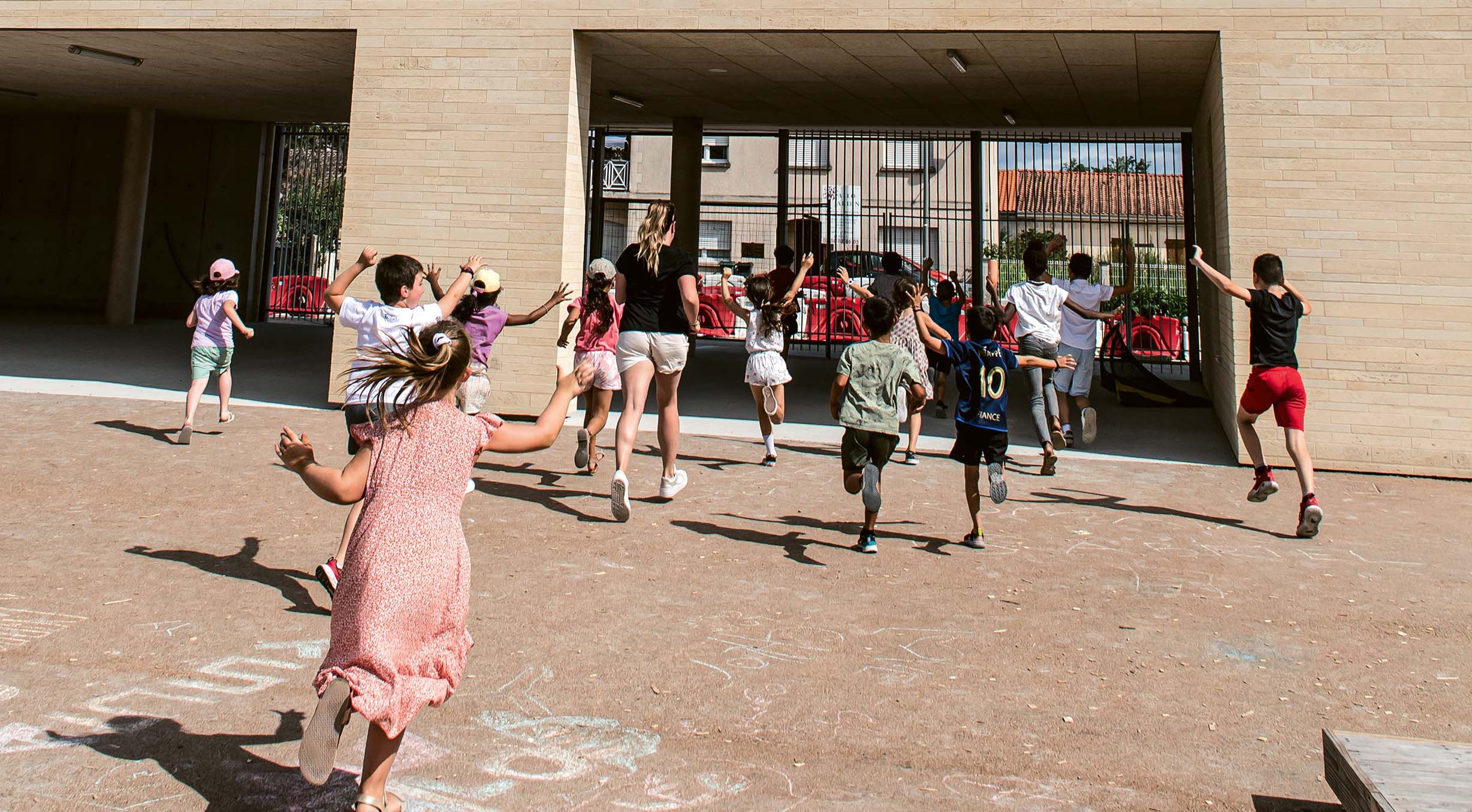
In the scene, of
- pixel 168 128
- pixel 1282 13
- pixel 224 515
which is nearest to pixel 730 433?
pixel 224 515

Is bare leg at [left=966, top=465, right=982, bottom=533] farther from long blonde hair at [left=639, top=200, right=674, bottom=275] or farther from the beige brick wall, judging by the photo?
the beige brick wall

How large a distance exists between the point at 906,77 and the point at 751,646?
28.5 feet

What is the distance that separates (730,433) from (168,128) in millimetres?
15093

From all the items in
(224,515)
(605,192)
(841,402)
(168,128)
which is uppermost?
(605,192)

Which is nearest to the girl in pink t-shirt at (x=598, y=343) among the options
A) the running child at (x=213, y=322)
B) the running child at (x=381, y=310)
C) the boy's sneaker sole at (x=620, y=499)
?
the boy's sneaker sole at (x=620, y=499)

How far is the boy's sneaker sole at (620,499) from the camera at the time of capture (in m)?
6.28

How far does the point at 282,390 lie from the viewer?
11.4 metres

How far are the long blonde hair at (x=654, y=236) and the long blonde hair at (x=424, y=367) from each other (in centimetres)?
359

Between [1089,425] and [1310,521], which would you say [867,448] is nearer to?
[1310,521]

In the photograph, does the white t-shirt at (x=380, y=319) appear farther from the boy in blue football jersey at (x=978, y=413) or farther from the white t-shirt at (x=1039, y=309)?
the white t-shirt at (x=1039, y=309)

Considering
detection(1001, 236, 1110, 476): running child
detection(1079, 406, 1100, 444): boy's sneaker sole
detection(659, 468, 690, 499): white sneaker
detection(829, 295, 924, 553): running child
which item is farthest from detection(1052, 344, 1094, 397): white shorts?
detection(659, 468, 690, 499): white sneaker

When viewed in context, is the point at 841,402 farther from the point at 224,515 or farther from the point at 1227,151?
the point at 1227,151

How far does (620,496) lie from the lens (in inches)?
247

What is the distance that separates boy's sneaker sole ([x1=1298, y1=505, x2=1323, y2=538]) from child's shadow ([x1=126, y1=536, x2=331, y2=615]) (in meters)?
5.68
